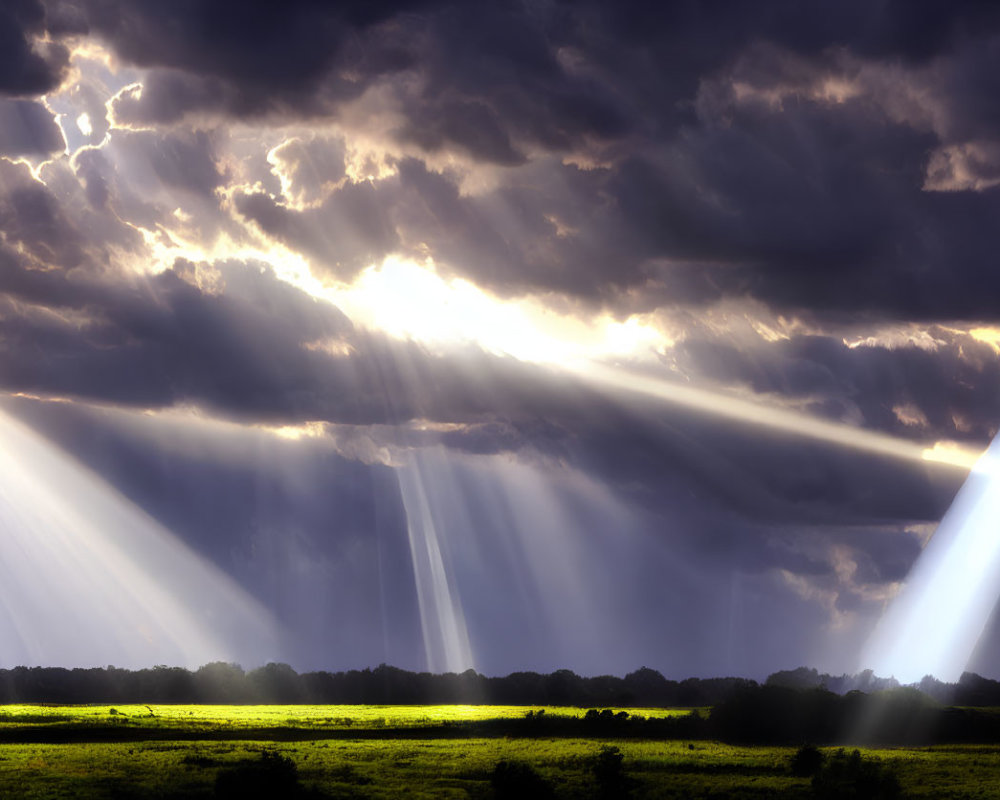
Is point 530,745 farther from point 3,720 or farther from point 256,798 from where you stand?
point 3,720

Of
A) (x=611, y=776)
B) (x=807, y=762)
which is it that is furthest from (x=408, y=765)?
(x=807, y=762)

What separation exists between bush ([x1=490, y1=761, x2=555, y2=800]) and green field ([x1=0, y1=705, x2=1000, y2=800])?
45.6 inches

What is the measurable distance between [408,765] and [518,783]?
17349mm

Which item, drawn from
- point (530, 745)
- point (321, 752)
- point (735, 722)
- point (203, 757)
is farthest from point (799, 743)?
point (203, 757)

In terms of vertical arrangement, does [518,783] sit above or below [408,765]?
below

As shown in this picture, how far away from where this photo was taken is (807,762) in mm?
Answer: 125688

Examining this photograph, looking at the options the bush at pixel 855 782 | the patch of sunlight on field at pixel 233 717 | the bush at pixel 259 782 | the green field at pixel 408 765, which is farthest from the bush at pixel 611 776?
the patch of sunlight on field at pixel 233 717

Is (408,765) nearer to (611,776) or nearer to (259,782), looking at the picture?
(611,776)

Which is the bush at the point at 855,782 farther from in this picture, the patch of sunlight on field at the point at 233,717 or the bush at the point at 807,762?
the patch of sunlight on field at the point at 233,717

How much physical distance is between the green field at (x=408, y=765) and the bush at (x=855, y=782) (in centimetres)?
152

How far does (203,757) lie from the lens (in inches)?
4466

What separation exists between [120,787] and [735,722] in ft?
341

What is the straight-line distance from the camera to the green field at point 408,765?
101 meters

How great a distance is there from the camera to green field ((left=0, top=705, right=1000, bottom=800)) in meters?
101
